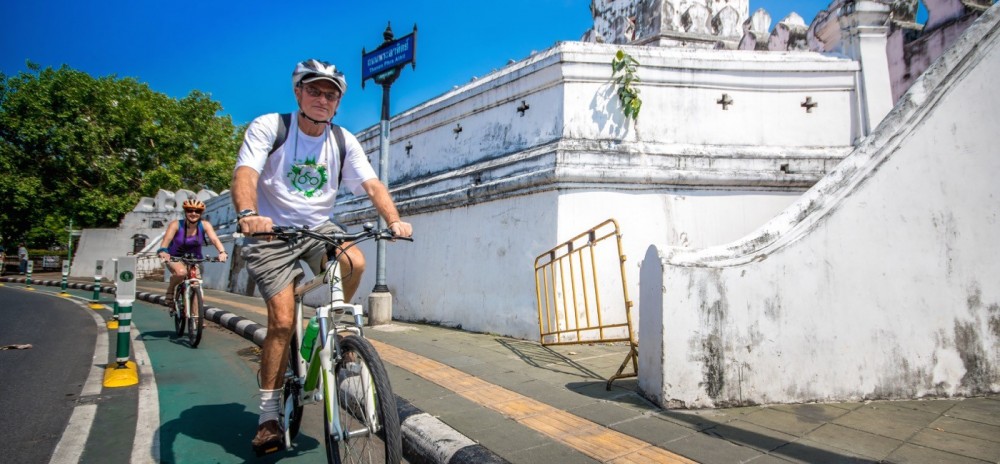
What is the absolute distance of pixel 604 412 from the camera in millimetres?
3543

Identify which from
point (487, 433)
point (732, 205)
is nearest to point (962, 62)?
point (732, 205)

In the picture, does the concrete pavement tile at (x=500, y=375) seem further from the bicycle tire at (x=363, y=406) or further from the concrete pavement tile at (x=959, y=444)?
the concrete pavement tile at (x=959, y=444)

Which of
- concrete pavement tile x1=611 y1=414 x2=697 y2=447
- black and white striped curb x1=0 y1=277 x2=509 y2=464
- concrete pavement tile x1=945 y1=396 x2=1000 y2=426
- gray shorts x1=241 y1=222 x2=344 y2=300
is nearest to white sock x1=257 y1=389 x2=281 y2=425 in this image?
gray shorts x1=241 y1=222 x2=344 y2=300

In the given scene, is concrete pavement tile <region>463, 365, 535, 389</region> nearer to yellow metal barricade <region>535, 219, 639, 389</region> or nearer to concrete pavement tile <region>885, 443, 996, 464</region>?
yellow metal barricade <region>535, 219, 639, 389</region>

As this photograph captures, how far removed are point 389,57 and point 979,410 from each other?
7729 mm

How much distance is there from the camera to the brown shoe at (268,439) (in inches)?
109

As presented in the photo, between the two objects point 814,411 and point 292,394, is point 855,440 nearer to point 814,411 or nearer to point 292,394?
point 814,411

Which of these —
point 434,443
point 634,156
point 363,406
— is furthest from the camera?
point 634,156

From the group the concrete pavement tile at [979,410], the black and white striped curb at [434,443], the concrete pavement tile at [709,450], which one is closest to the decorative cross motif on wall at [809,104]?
the concrete pavement tile at [979,410]

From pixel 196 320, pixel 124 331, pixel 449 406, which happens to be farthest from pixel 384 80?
pixel 449 406

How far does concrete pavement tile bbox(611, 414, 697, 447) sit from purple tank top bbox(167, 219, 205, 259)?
606 cm

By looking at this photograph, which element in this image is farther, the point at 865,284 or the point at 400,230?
the point at 865,284

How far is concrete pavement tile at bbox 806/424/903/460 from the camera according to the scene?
2776mm

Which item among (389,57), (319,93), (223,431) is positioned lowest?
(223,431)
